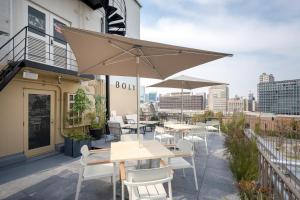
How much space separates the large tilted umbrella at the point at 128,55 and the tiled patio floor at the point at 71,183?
1.35 m

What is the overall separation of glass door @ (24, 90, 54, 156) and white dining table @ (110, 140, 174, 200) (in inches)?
148

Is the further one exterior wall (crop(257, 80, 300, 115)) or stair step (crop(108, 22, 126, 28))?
exterior wall (crop(257, 80, 300, 115))

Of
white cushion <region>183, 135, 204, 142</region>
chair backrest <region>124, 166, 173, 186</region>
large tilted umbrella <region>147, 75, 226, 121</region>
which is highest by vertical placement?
large tilted umbrella <region>147, 75, 226, 121</region>

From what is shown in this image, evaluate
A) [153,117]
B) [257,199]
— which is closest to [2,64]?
[257,199]

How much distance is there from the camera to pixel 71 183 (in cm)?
404

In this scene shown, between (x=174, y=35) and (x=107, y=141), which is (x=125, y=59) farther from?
(x=174, y=35)

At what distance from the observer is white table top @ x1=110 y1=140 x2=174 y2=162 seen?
2948 mm

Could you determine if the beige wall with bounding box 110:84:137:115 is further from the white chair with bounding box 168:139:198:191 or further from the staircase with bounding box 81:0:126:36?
the white chair with bounding box 168:139:198:191

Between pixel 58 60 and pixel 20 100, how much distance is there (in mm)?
2338

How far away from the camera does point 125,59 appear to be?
390 centimetres

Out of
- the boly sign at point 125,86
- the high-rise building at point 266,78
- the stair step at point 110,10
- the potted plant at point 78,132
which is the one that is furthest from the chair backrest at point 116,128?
the high-rise building at point 266,78

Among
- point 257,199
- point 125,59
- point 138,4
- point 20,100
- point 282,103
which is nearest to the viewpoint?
point 257,199

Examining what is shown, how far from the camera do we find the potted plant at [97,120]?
809cm

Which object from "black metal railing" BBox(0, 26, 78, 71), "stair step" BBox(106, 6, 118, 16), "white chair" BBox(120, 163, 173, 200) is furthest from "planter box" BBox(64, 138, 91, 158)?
"stair step" BBox(106, 6, 118, 16)
